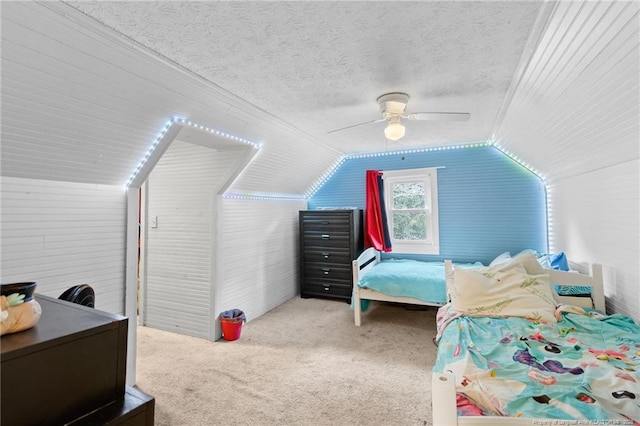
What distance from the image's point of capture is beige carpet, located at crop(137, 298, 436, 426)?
196cm

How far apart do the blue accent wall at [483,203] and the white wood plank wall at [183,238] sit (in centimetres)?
273

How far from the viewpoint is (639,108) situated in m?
1.51

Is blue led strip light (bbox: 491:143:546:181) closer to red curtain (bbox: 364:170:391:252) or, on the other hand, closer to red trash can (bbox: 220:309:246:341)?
red curtain (bbox: 364:170:391:252)

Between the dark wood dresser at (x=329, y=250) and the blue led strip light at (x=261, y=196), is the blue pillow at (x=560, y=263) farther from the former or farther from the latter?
the blue led strip light at (x=261, y=196)

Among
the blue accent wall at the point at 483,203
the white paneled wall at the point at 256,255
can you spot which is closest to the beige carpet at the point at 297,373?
the white paneled wall at the point at 256,255

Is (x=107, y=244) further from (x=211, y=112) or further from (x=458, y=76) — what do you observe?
(x=458, y=76)

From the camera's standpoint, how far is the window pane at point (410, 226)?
446 centimetres

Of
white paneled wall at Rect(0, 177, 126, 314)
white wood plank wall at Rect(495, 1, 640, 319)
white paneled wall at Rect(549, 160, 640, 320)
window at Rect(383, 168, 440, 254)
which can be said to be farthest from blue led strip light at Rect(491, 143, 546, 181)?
white paneled wall at Rect(0, 177, 126, 314)

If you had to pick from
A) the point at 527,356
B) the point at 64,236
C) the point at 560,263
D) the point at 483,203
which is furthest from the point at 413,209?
the point at 64,236

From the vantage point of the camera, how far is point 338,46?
66.3 inches

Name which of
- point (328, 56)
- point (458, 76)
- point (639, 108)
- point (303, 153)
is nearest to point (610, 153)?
point (639, 108)

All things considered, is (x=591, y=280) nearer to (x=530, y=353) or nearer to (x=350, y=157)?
(x=530, y=353)

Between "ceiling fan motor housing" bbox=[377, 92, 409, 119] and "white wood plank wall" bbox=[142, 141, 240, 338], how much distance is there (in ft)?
5.19

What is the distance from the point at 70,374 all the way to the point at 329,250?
148 inches
